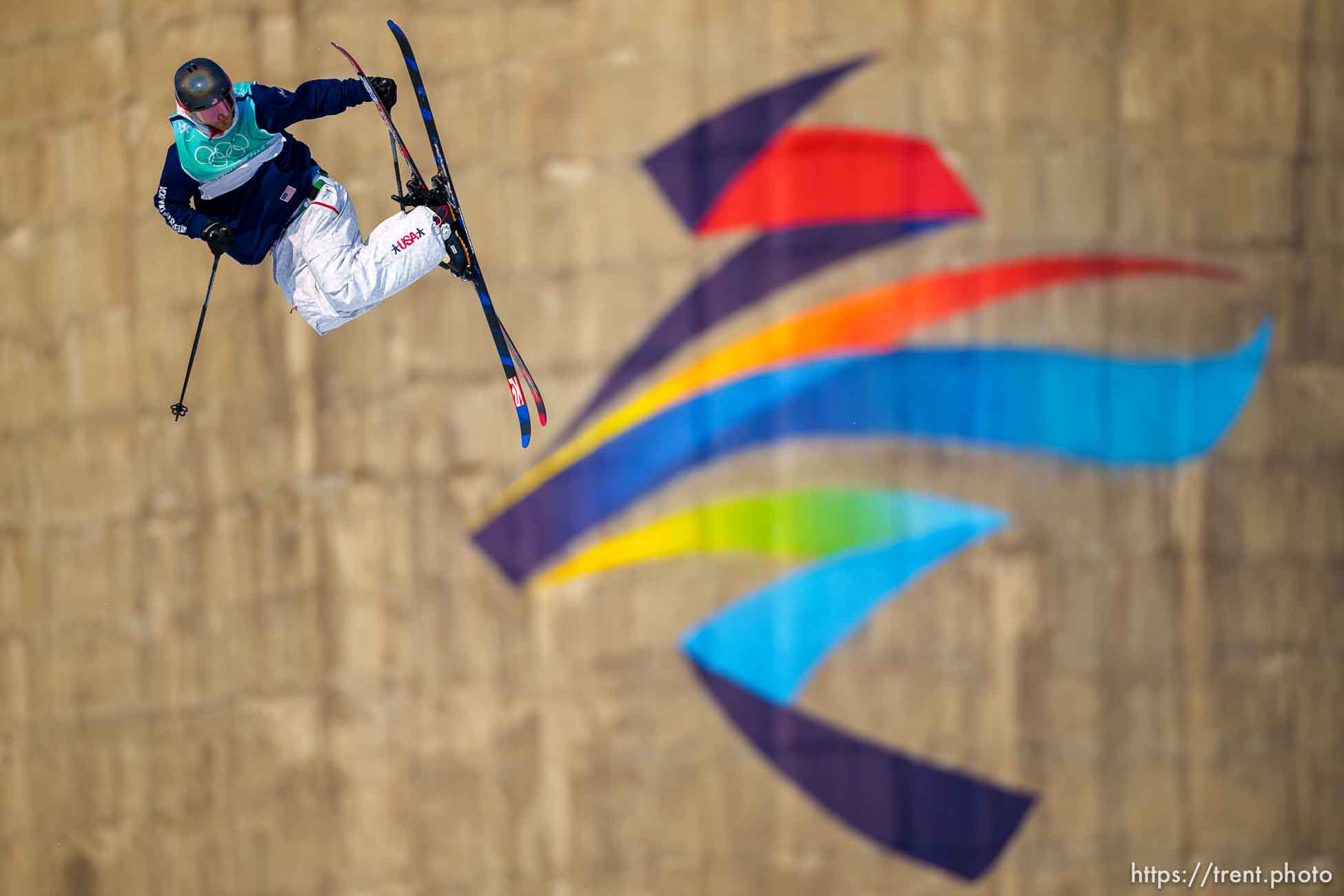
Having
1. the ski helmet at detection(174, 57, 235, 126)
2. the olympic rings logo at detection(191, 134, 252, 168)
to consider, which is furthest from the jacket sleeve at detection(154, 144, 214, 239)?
the ski helmet at detection(174, 57, 235, 126)

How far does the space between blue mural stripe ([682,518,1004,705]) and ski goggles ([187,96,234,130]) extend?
547 cm

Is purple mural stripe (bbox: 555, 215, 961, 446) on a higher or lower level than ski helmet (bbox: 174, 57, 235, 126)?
lower

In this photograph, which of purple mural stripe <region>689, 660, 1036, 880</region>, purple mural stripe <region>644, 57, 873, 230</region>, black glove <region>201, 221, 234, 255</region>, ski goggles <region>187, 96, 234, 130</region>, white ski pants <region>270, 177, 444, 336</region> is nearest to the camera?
ski goggles <region>187, 96, 234, 130</region>

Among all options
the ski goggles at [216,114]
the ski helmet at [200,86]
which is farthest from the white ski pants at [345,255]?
the ski helmet at [200,86]

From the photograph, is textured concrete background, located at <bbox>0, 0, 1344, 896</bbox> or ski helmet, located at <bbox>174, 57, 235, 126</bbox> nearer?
ski helmet, located at <bbox>174, 57, 235, 126</bbox>

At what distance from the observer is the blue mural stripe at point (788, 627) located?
10797mm

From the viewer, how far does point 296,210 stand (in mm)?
7539

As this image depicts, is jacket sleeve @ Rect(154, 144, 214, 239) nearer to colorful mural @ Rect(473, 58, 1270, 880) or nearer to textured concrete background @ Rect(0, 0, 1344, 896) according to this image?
textured concrete background @ Rect(0, 0, 1344, 896)

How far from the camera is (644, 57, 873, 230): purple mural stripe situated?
1095 cm

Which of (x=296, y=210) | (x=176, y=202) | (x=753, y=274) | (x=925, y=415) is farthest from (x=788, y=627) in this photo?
(x=176, y=202)

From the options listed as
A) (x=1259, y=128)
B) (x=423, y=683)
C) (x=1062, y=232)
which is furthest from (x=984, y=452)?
(x=423, y=683)

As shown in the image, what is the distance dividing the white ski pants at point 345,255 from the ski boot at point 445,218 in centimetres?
4

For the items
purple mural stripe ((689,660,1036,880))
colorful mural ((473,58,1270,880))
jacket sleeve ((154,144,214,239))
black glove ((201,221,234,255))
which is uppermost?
jacket sleeve ((154,144,214,239))

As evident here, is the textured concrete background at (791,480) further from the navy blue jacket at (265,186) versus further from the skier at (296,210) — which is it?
the navy blue jacket at (265,186)
